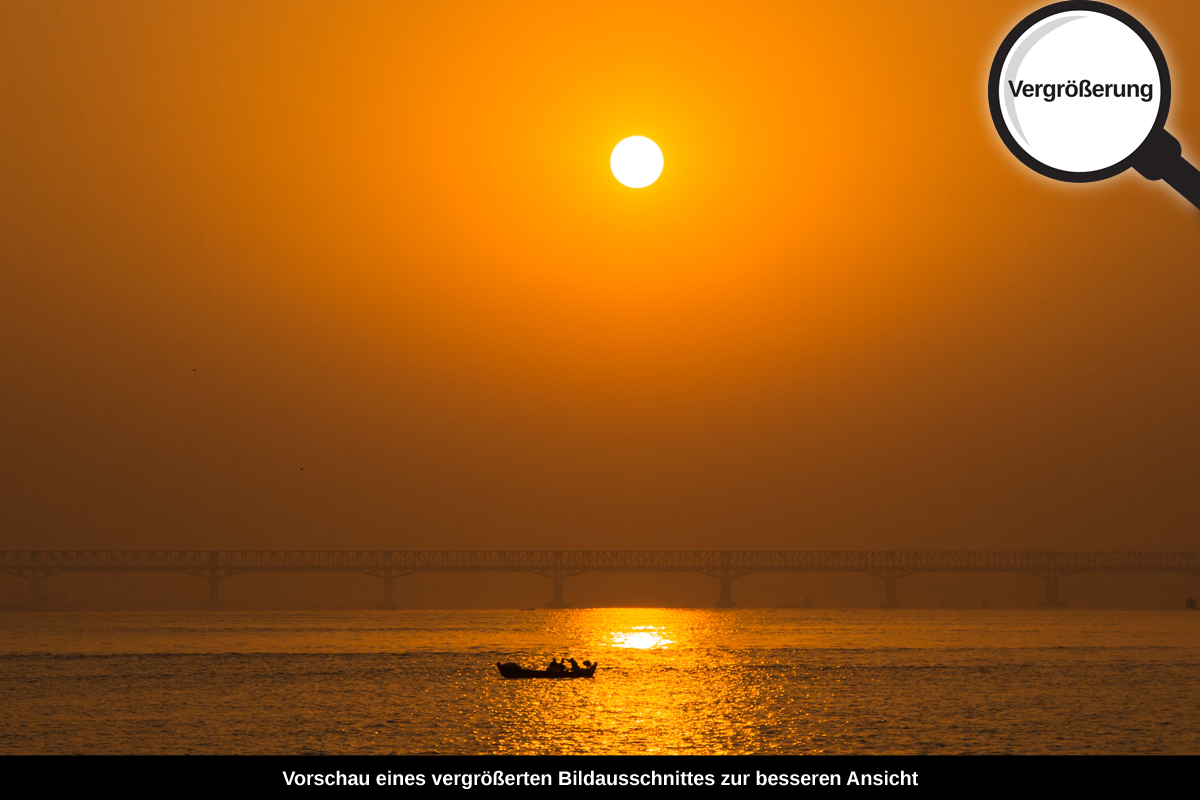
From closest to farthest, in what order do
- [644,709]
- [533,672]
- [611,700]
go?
[644,709] < [611,700] < [533,672]

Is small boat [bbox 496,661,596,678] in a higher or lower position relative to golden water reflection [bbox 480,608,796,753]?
higher

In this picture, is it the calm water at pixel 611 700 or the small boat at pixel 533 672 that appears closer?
the calm water at pixel 611 700

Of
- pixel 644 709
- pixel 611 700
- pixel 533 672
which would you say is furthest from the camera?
pixel 533 672

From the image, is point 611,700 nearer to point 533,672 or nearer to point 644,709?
point 644,709

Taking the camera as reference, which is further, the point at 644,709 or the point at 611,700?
the point at 611,700

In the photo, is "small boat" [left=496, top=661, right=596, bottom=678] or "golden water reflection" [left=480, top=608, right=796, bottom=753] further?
"small boat" [left=496, top=661, right=596, bottom=678]

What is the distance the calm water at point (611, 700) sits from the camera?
43812 mm

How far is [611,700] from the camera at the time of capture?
57.2m

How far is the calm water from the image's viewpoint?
4381 cm

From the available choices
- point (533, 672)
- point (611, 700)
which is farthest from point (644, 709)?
point (533, 672)

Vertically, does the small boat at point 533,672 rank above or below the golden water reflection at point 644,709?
above

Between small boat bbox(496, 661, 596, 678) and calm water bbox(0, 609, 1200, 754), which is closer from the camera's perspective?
calm water bbox(0, 609, 1200, 754)

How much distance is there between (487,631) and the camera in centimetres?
15000

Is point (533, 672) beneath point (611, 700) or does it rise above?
above
